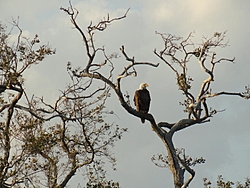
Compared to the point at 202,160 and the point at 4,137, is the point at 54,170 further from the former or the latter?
the point at 202,160

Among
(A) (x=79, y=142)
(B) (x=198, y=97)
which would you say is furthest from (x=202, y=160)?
(A) (x=79, y=142)

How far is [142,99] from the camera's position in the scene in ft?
53.5

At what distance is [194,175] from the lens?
14.1 m

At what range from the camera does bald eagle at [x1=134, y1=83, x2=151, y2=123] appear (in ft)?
52.7

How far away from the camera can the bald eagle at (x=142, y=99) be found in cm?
1606

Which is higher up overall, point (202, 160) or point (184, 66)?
point (184, 66)

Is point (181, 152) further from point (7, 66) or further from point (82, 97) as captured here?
point (7, 66)

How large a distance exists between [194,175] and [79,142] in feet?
8.91

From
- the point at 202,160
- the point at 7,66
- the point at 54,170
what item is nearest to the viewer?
the point at 7,66

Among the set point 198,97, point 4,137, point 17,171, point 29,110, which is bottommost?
point 17,171

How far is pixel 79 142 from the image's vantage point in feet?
49.4

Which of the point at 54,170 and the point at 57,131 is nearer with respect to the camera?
the point at 54,170

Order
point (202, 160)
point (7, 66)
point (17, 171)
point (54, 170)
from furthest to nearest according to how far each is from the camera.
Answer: point (202, 160) → point (54, 170) → point (7, 66) → point (17, 171)

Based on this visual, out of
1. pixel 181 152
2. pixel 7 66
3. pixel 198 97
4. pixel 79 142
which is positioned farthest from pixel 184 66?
pixel 7 66
